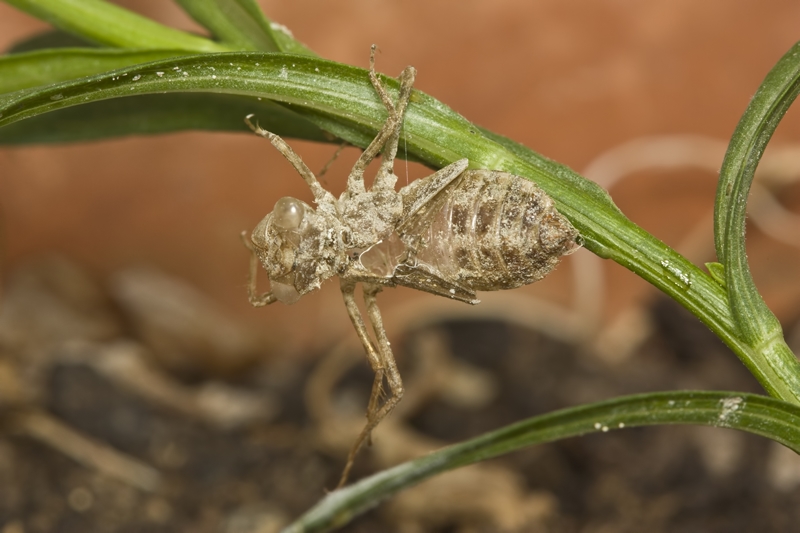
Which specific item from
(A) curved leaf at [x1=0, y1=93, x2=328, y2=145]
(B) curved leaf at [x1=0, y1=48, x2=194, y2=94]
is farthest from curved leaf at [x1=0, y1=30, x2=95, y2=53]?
(B) curved leaf at [x1=0, y1=48, x2=194, y2=94]

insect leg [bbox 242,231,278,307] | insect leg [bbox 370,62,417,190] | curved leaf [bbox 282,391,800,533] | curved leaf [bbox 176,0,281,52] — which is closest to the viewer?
curved leaf [bbox 282,391,800,533]

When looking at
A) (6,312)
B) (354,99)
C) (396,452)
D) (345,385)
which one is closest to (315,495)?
(396,452)

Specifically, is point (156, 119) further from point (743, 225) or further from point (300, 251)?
point (743, 225)

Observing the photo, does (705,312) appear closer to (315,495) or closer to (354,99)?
(354,99)

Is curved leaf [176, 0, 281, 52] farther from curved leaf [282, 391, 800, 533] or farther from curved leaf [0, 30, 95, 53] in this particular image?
curved leaf [282, 391, 800, 533]

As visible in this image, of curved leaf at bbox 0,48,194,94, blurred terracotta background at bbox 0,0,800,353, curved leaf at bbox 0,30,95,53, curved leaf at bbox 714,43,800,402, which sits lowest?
curved leaf at bbox 714,43,800,402

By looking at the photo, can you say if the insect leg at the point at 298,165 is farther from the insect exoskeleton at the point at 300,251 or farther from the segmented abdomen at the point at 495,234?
the segmented abdomen at the point at 495,234

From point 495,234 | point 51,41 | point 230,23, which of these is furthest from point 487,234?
point 51,41
